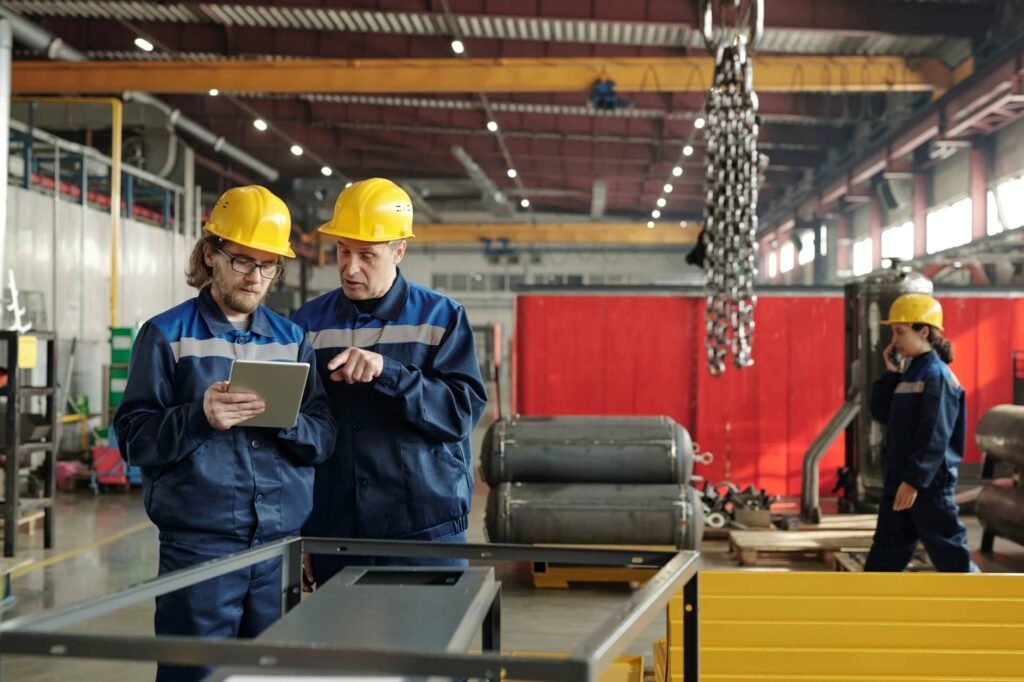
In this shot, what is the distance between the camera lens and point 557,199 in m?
24.8

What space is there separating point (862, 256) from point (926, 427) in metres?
15.4

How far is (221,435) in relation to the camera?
7.95 ft

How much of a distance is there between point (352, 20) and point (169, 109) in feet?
16.7

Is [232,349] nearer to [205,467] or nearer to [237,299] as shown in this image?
[237,299]

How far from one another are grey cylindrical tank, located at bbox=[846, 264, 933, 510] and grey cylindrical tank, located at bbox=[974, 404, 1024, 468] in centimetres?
77

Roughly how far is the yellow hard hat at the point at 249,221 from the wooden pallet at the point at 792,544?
5287 millimetres

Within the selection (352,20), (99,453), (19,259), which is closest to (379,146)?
(352,20)

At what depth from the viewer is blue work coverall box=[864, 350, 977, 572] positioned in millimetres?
4977

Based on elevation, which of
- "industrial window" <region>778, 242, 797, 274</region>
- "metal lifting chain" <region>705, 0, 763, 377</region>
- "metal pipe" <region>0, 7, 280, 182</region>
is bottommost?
"metal lifting chain" <region>705, 0, 763, 377</region>

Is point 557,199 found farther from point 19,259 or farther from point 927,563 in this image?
point 927,563

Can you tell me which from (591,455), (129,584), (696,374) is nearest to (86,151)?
(696,374)

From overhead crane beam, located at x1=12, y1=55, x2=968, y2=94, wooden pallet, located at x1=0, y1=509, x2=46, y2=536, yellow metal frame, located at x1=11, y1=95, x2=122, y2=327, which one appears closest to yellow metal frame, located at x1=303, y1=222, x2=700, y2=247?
yellow metal frame, located at x1=11, y1=95, x2=122, y2=327

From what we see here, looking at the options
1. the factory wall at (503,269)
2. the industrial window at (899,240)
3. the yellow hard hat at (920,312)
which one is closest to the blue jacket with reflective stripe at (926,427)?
the yellow hard hat at (920,312)

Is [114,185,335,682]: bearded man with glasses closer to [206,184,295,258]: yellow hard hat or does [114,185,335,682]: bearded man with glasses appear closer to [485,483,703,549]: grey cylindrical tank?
[206,184,295,258]: yellow hard hat
